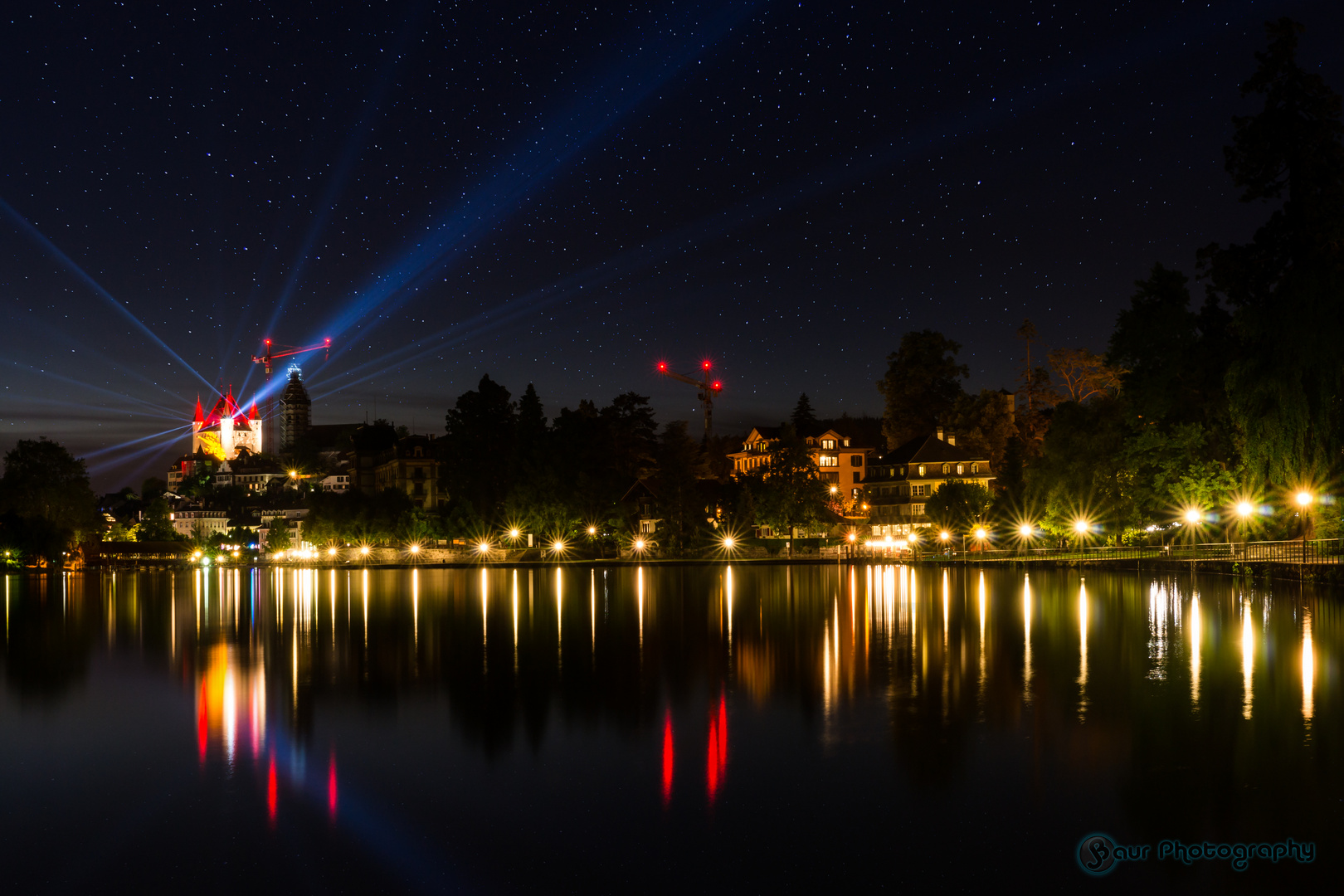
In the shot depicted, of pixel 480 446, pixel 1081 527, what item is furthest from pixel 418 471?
pixel 1081 527

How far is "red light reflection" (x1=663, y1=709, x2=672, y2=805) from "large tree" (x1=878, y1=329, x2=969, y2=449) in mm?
93567

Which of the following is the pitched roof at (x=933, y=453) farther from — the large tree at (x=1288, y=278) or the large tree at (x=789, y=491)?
the large tree at (x=1288, y=278)

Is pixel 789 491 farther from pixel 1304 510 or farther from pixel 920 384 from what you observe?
pixel 1304 510

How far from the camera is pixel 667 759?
35.5 feet

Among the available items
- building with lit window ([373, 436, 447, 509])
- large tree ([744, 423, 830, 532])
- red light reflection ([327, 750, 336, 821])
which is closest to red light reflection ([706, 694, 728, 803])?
red light reflection ([327, 750, 336, 821])

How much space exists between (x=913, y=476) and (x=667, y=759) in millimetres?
91739

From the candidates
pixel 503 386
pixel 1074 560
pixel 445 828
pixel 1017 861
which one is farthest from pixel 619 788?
pixel 503 386

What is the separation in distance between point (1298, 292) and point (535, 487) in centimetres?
5445

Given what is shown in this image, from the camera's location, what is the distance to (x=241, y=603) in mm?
39812

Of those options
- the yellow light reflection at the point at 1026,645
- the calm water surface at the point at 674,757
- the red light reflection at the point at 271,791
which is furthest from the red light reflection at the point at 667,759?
the yellow light reflection at the point at 1026,645

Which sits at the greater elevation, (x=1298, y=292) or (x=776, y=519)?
(x=1298, y=292)

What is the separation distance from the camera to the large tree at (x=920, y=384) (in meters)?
103

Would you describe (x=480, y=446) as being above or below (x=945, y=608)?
above

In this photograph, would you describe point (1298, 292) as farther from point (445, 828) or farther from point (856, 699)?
point (445, 828)
